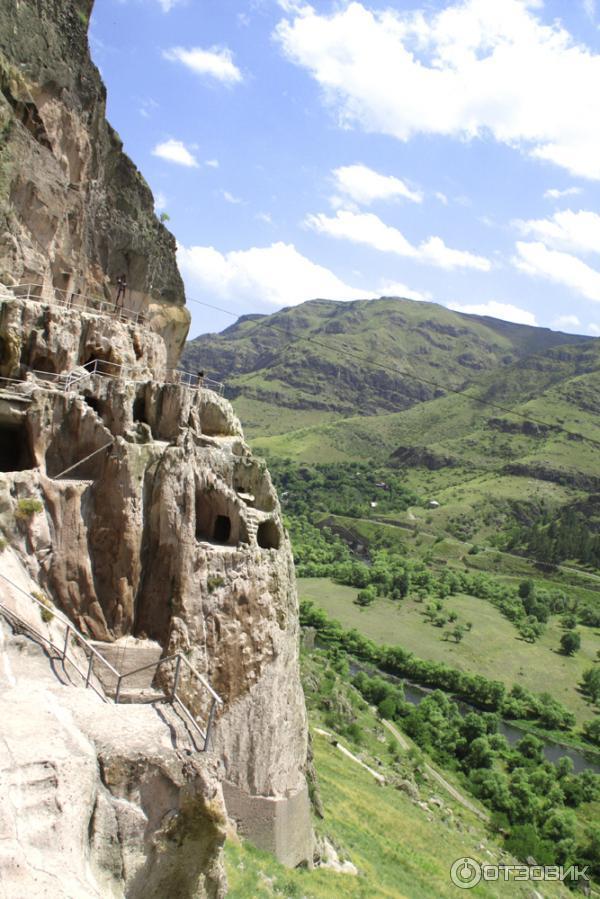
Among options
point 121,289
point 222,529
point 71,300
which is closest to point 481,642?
point 121,289

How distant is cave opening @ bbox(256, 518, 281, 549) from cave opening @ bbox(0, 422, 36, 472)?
329 inches

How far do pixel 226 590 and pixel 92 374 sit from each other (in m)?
8.80

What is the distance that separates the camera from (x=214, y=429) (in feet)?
79.5

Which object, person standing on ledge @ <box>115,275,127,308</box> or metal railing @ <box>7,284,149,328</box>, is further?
person standing on ledge @ <box>115,275,127,308</box>

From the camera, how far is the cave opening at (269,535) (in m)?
23.3

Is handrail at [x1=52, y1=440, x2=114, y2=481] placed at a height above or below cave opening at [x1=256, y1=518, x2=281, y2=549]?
above

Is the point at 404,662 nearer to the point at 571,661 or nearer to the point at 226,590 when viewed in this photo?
the point at 571,661

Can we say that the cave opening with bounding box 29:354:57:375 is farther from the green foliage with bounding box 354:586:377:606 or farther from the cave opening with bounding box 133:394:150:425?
the green foliage with bounding box 354:586:377:606

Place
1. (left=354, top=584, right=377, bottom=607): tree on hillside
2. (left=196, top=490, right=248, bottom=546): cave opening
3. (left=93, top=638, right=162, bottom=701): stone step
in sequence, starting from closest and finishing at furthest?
(left=93, top=638, right=162, bottom=701): stone step
(left=196, top=490, right=248, bottom=546): cave opening
(left=354, top=584, right=377, bottom=607): tree on hillside

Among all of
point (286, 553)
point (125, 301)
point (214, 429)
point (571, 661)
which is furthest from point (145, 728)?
point (571, 661)

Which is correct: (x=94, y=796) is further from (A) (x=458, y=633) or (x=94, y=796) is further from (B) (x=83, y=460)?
(A) (x=458, y=633)

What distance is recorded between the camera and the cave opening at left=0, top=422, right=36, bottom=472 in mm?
20594

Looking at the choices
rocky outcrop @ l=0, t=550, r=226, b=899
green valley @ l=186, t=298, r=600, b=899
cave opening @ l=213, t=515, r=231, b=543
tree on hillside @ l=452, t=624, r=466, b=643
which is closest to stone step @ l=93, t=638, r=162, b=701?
cave opening @ l=213, t=515, r=231, b=543

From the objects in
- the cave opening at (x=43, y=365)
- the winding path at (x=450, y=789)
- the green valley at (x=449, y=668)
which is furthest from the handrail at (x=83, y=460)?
the winding path at (x=450, y=789)
